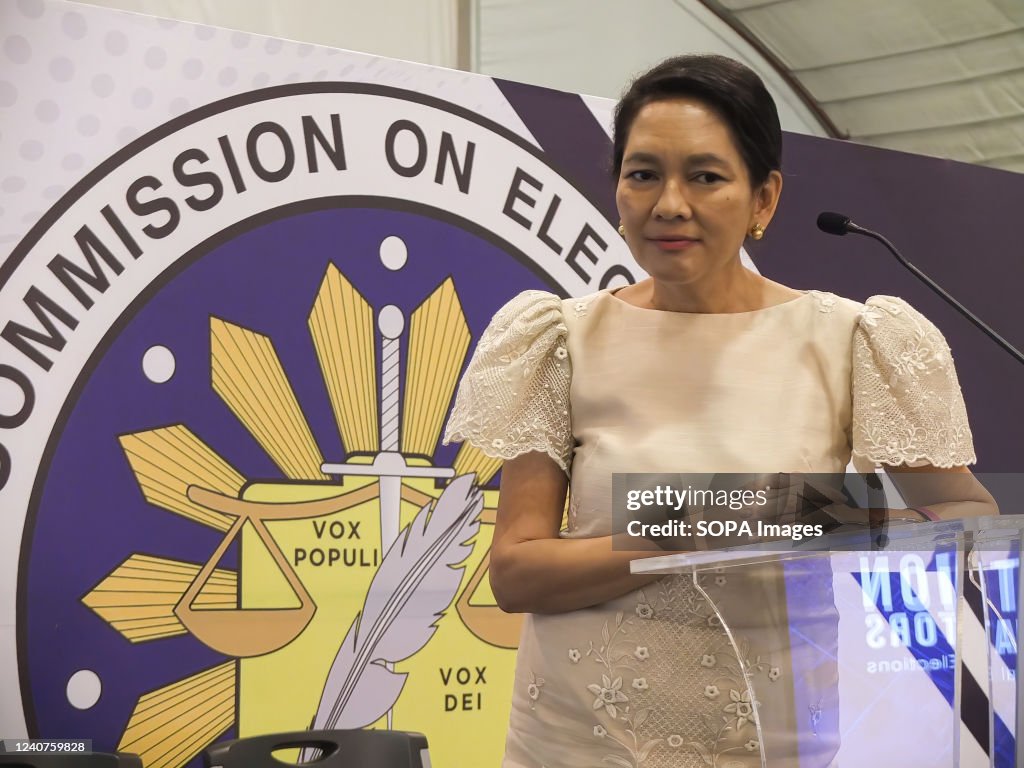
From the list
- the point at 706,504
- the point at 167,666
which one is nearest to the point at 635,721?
the point at 706,504

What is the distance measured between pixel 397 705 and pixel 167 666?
0.58m

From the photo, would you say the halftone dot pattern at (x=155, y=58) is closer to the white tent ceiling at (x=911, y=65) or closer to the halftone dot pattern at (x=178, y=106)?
the halftone dot pattern at (x=178, y=106)

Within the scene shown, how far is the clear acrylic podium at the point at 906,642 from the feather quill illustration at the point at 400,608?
1852 millimetres

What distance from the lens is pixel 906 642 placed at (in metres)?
1.02

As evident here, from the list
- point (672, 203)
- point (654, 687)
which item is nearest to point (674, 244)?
point (672, 203)

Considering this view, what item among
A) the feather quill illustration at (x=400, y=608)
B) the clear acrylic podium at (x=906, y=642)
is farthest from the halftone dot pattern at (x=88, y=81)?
the clear acrylic podium at (x=906, y=642)

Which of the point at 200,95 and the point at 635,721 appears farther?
the point at 200,95

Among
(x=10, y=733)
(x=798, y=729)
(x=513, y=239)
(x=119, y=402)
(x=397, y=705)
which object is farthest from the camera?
(x=513, y=239)

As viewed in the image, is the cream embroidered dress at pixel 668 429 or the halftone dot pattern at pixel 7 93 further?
the halftone dot pattern at pixel 7 93

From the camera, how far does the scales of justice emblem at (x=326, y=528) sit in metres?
2.57

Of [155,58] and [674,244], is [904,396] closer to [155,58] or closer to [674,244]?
[674,244]

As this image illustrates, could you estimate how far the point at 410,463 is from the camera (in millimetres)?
2918

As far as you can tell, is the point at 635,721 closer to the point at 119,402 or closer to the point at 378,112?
the point at 119,402

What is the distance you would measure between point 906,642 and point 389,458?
6.50 feet
